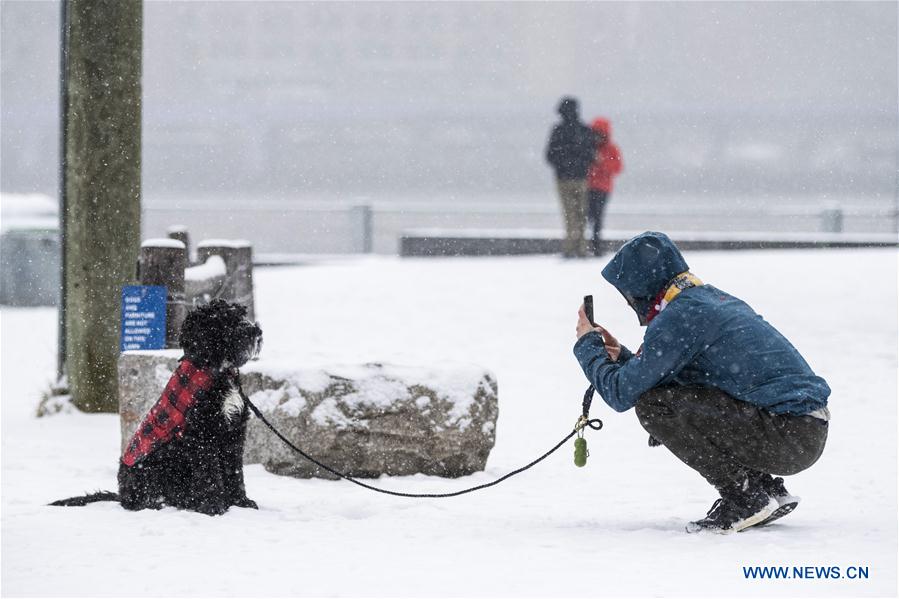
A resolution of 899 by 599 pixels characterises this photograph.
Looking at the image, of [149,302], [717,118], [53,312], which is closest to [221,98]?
[717,118]

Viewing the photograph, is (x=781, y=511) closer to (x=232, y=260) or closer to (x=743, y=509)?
(x=743, y=509)

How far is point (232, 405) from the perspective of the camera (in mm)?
4590

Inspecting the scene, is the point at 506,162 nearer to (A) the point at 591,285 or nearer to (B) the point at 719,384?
(A) the point at 591,285

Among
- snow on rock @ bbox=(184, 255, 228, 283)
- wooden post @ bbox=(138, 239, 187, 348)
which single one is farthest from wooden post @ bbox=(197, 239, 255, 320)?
wooden post @ bbox=(138, 239, 187, 348)

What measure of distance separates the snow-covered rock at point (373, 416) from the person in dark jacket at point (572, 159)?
9.70 m

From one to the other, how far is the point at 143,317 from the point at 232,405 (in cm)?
221

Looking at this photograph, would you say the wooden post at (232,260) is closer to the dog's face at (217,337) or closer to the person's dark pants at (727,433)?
the dog's face at (217,337)

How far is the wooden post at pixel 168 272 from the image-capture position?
6684mm

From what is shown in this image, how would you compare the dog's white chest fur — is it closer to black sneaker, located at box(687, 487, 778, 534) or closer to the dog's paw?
the dog's paw

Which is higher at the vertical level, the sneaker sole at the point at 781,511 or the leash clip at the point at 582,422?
the leash clip at the point at 582,422

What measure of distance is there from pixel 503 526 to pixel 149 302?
112 inches

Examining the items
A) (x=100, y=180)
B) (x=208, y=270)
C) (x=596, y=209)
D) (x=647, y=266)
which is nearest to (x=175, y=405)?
(x=647, y=266)

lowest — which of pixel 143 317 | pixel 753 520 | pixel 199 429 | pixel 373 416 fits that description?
pixel 753 520

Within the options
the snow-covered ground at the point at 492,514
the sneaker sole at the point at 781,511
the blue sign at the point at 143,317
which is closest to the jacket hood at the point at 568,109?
the snow-covered ground at the point at 492,514
